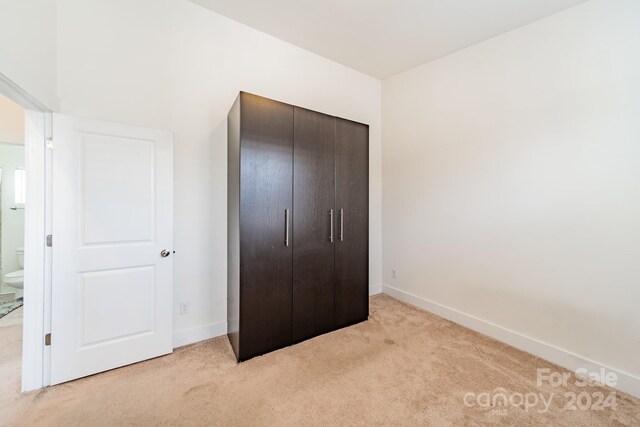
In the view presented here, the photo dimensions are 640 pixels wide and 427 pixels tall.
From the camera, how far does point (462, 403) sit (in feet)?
5.28

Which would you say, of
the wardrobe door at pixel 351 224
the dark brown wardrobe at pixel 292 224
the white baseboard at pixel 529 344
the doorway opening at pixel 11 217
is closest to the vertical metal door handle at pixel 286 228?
the dark brown wardrobe at pixel 292 224

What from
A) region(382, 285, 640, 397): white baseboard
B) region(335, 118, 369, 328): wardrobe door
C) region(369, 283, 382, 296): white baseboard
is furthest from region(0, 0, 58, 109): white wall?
region(382, 285, 640, 397): white baseboard

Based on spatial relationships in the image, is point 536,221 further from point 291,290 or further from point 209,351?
point 209,351

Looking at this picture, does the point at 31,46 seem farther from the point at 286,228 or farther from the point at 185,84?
the point at 286,228

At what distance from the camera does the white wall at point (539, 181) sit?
5.88 ft

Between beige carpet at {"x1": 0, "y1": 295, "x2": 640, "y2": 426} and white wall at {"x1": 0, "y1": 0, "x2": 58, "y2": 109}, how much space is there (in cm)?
199

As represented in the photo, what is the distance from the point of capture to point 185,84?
2230mm

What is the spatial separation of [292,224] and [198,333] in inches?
53.7

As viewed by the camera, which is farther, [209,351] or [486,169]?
[486,169]

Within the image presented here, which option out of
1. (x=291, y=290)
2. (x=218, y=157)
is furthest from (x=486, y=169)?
(x=218, y=157)

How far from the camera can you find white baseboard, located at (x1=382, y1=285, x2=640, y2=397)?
1743mm

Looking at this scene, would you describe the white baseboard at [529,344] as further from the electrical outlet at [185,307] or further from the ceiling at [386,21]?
the ceiling at [386,21]

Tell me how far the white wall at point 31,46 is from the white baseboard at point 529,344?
3.94 m

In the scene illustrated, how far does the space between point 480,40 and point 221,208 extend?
3.18 metres
